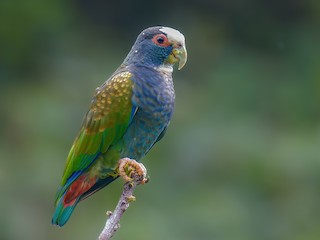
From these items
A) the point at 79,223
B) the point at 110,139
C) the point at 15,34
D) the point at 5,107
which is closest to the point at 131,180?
the point at 110,139

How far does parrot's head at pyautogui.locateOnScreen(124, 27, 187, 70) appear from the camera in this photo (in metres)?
5.17

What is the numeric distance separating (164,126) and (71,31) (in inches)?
239

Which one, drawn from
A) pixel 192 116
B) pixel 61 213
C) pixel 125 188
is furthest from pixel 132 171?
pixel 192 116

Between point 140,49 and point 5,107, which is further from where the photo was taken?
point 5,107

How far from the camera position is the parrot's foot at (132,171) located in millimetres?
4844

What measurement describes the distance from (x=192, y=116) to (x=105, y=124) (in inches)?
172

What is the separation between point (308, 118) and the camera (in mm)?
10078

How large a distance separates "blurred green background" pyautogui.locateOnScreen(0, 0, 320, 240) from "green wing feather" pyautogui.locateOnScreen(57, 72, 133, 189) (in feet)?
9.50

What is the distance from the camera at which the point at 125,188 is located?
464 cm

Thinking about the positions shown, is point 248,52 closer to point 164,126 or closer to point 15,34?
point 15,34

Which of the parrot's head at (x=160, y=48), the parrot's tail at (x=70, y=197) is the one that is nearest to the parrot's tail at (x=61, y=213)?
the parrot's tail at (x=70, y=197)

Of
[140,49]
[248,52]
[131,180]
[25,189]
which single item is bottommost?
[25,189]

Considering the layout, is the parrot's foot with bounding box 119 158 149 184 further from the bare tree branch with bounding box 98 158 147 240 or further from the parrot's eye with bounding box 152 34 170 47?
the parrot's eye with bounding box 152 34 170 47

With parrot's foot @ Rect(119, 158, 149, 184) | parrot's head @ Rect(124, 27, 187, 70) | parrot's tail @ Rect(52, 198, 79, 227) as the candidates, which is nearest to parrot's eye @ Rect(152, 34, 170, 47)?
parrot's head @ Rect(124, 27, 187, 70)
